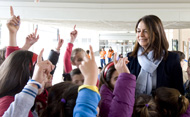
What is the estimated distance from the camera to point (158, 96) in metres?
1.31

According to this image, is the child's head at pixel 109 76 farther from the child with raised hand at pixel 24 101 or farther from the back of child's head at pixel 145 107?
the child with raised hand at pixel 24 101

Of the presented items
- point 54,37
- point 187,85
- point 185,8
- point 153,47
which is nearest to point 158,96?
point 153,47

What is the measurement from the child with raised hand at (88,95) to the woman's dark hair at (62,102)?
12 cm

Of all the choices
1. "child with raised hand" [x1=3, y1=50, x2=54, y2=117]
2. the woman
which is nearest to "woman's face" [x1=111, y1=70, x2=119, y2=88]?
the woman

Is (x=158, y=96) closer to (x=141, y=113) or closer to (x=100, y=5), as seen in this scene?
(x=141, y=113)

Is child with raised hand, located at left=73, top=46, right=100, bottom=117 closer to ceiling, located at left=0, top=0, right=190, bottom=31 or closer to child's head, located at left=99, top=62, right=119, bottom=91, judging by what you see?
child's head, located at left=99, top=62, right=119, bottom=91

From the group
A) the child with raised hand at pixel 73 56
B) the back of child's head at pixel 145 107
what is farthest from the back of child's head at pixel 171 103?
the child with raised hand at pixel 73 56

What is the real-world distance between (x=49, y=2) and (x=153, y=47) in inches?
157

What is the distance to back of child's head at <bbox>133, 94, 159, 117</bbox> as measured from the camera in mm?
1259

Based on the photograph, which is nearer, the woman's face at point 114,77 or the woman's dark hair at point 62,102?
the woman's dark hair at point 62,102

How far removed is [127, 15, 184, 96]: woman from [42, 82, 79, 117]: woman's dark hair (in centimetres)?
60

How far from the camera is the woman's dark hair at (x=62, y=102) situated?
3.19 ft

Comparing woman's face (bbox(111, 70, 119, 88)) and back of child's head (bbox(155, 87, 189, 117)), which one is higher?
woman's face (bbox(111, 70, 119, 88))

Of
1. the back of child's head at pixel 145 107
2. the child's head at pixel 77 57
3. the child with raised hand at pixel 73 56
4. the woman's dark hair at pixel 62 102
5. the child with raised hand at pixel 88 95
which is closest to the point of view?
the child with raised hand at pixel 88 95
